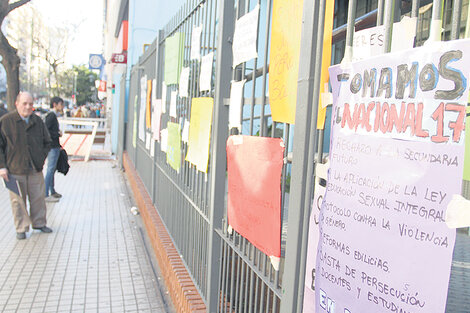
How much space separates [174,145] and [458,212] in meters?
3.73

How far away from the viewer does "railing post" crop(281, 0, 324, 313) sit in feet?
5.64

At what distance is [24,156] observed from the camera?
6102 mm

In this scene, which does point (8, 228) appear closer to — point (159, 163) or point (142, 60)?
point (159, 163)

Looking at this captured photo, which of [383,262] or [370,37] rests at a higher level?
[370,37]

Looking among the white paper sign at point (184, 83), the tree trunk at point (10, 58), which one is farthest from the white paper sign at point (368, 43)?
the tree trunk at point (10, 58)

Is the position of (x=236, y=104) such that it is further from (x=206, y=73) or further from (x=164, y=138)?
(x=164, y=138)

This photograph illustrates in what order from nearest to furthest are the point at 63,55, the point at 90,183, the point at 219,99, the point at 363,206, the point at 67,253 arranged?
the point at 363,206
the point at 219,99
the point at 67,253
the point at 90,183
the point at 63,55

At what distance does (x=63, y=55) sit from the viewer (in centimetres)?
4081

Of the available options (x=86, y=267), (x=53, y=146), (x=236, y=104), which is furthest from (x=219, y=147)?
(x=53, y=146)

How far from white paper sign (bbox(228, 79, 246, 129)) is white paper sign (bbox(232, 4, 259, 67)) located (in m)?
0.14

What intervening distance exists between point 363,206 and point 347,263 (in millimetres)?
216

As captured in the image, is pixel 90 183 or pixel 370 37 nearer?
pixel 370 37

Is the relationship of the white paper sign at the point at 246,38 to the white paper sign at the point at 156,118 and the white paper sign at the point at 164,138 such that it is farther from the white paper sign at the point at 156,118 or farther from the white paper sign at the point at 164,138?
the white paper sign at the point at 156,118

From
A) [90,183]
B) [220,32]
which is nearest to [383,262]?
[220,32]
